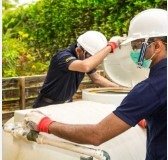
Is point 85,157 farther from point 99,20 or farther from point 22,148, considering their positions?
point 99,20

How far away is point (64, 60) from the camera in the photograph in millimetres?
3582

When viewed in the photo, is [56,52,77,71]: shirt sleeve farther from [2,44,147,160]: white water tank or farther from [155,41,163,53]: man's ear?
[155,41,163,53]: man's ear

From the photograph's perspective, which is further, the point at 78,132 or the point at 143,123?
the point at 143,123

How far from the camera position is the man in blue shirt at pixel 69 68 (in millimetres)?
3537

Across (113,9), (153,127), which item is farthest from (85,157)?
(113,9)

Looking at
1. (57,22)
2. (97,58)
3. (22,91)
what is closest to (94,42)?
(97,58)

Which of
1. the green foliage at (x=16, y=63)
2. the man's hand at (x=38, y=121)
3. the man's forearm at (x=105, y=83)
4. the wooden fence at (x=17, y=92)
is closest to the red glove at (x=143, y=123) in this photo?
the man's hand at (x=38, y=121)

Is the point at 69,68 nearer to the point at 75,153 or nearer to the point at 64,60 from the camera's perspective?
the point at 64,60

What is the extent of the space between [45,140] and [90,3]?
6.08 meters

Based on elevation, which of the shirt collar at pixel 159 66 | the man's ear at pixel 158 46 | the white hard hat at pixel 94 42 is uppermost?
the man's ear at pixel 158 46

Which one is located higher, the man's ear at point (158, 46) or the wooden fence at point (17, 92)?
the man's ear at point (158, 46)

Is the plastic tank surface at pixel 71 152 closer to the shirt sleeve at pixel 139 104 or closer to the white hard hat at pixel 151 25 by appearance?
the shirt sleeve at pixel 139 104

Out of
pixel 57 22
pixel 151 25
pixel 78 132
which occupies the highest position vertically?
pixel 151 25

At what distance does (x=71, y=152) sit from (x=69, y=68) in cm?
141
